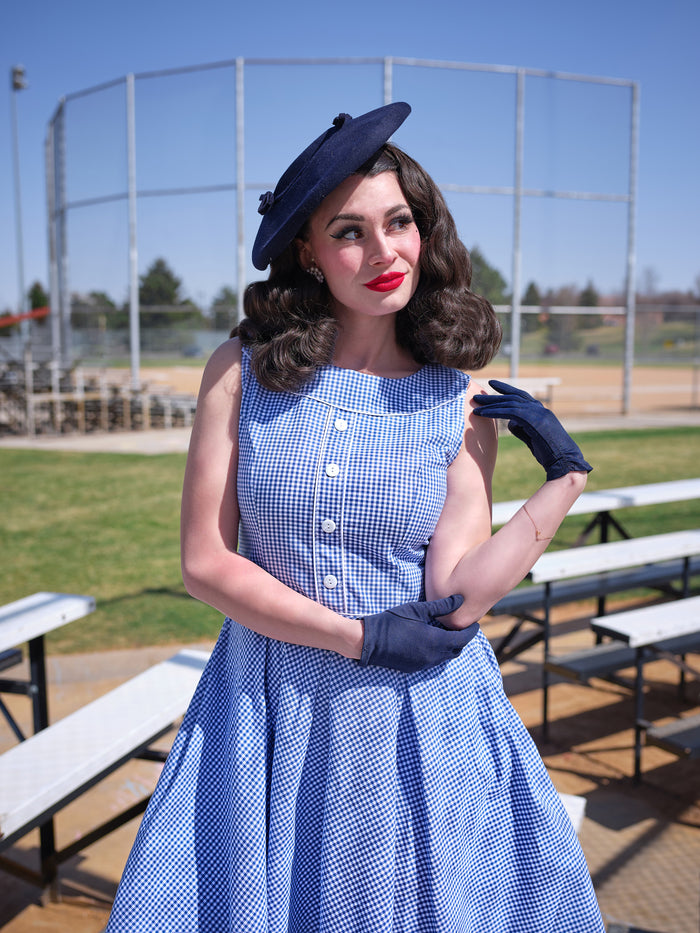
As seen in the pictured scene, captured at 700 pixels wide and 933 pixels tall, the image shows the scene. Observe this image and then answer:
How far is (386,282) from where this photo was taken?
1.54 metres

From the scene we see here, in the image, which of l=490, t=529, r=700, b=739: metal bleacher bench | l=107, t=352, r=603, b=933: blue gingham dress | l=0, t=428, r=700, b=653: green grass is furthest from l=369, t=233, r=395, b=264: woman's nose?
l=0, t=428, r=700, b=653: green grass

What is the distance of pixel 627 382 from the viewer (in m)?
18.4

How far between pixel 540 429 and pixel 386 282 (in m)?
0.39

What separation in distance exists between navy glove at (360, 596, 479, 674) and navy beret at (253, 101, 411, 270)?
27.1 inches

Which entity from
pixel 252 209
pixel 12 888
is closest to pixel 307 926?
pixel 12 888

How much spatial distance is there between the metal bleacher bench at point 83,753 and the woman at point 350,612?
0.83 meters

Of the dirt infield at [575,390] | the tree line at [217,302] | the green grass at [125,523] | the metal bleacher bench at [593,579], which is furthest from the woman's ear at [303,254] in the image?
the tree line at [217,302]

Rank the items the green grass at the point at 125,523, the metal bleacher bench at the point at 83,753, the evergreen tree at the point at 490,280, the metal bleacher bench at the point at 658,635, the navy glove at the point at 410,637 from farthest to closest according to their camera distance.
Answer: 1. the evergreen tree at the point at 490,280
2. the green grass at the point at 125,523
3. the metal bleacher bench at the point at 658,635
4. the metal bleacher bench at the point at 83,753
5. the navy glove at the point at 410,637

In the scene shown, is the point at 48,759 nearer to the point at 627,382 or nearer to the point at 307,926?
the point at 307,926

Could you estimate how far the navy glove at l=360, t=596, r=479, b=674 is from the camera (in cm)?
143

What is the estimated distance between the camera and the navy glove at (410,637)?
4.70 ft

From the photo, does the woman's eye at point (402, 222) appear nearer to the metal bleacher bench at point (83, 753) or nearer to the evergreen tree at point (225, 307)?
the metal bleacher bench at point (83, 753)

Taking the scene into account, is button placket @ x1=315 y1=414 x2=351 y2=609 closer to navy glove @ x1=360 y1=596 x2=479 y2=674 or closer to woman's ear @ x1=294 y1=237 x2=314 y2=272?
navy glove @ x1=360 y1=596 x2=479 y2=674

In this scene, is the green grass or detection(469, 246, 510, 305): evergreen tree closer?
the green grass
